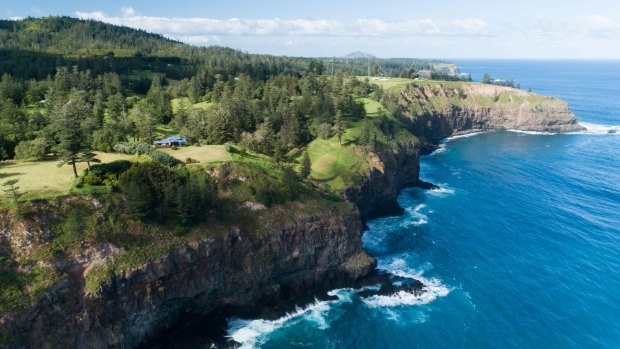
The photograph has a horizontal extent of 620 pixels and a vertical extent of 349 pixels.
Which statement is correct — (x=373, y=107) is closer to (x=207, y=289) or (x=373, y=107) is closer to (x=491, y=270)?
(x=491, y=270)

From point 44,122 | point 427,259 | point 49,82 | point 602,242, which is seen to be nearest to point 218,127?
point 44,122

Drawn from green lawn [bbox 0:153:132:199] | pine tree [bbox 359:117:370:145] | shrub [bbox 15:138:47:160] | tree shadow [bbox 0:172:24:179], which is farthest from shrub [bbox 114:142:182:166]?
pine tree [bbox 359:117:370:145]

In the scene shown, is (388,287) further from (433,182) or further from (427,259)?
(433,182)

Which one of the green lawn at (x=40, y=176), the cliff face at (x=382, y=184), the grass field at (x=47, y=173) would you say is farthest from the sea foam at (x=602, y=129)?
the green lawn at (x=40, y=176)

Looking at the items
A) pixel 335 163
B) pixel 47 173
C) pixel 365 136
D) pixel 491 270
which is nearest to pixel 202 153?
pixel 47 173

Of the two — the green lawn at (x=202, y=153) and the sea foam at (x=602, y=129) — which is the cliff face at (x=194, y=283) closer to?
the green lawn at (x=202, y=153)
